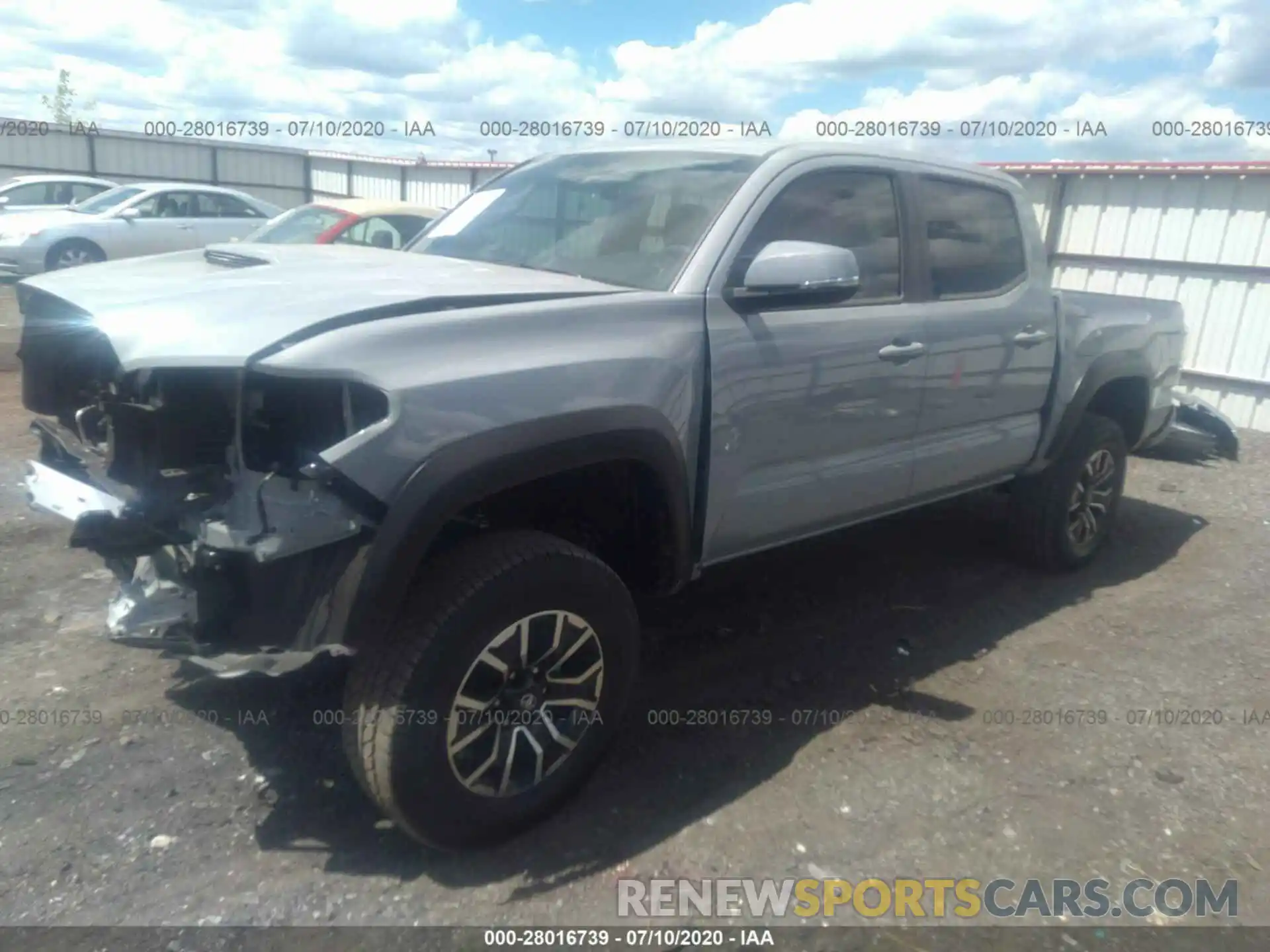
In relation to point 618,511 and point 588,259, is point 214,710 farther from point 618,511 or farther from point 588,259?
point 588,259

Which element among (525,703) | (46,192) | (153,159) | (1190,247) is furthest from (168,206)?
(525,703)

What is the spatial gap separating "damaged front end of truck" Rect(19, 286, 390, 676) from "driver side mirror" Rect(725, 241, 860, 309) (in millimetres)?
1296

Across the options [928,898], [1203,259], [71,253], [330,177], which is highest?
[330,177]

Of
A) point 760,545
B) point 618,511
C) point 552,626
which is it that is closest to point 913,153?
point 760,545

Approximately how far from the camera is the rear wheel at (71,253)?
13.5 m

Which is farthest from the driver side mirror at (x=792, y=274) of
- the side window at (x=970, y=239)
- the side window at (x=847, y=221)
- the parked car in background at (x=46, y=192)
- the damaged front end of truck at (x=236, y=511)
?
the parked car in background at (x=46, y=192)

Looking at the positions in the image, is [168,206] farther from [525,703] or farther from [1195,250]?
[525,703]

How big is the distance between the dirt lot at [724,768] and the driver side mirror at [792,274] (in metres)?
1.52

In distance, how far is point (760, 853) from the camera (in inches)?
113

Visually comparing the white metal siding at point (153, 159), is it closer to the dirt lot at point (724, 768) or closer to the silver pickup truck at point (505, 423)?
the dirt lot at point (724, 768)

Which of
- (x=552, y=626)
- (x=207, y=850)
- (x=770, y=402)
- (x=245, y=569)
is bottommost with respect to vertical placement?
(x=207, y=850)

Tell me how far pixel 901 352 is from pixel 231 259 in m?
2.35

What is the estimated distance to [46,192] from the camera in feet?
52.5

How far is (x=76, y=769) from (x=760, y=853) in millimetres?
2098
